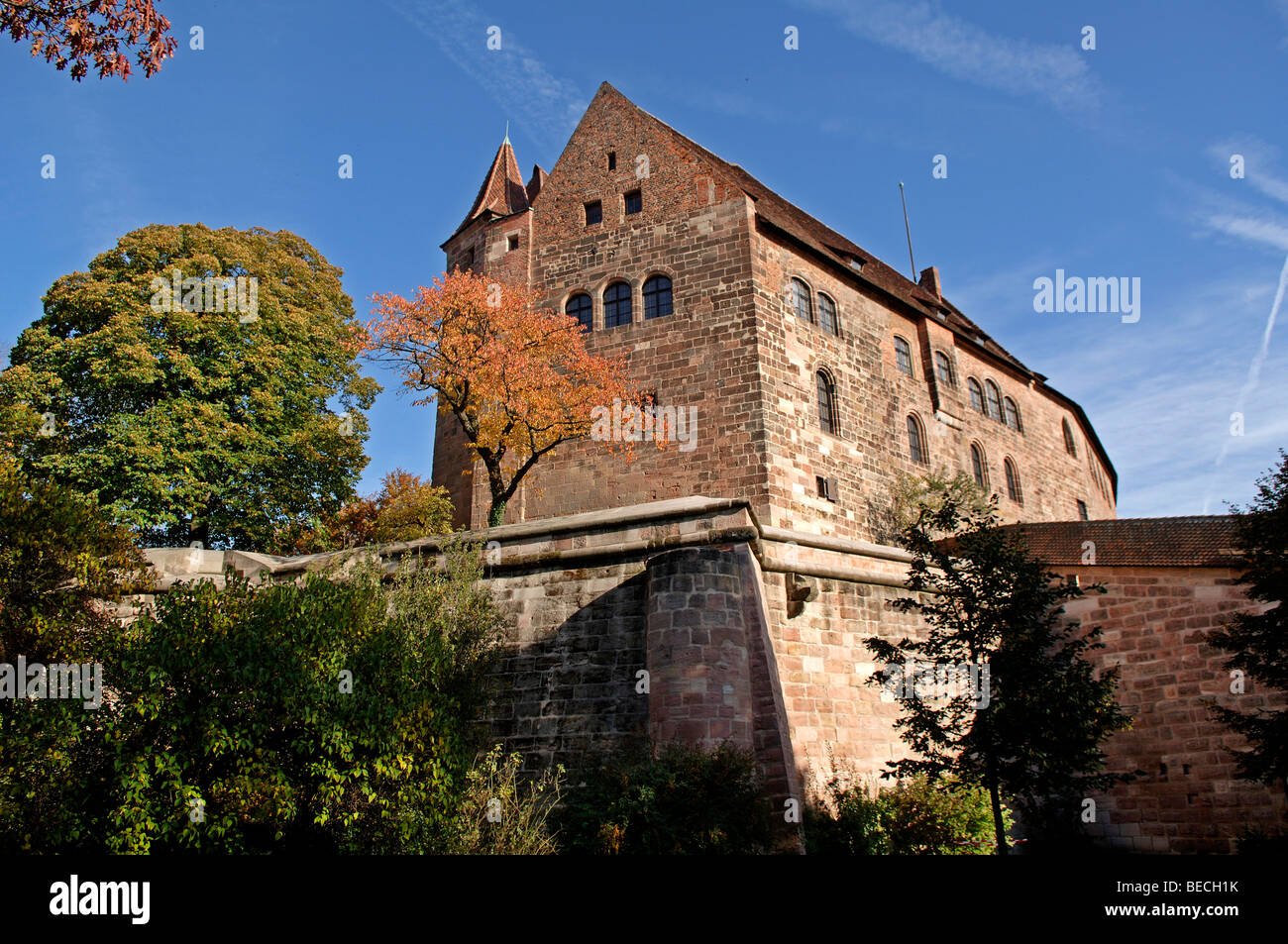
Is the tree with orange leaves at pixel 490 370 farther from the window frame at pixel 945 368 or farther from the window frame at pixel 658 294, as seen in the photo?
the window frame at pixel 945 368

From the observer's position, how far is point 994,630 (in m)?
11.6

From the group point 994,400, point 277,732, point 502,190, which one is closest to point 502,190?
point 502,190

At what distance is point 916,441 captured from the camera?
27562 mm

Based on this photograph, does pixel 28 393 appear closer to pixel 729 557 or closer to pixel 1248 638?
pixel 729 557

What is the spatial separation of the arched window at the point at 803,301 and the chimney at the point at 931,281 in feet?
50.6

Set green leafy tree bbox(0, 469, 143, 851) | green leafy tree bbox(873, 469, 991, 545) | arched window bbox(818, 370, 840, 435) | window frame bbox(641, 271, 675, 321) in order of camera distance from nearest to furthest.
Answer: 1. green leafy tree bbox(0, 469, 143, 851)
2. window frame bbox(641, 271, 675, 321)
3. arched window bbox(818, 370, 840, 435)
4. green leafy tree bbox(873, 469, 991, 545)

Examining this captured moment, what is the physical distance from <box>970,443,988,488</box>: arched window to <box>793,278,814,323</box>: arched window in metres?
9.34

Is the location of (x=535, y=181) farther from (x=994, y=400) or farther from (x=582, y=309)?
(x=994, y=400)

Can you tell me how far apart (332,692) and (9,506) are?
6029 millimetres

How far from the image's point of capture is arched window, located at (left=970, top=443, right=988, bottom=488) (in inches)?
1195

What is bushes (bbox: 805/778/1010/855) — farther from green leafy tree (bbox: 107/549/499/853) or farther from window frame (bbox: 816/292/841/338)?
window frame (bbox: 816/292/841/338)

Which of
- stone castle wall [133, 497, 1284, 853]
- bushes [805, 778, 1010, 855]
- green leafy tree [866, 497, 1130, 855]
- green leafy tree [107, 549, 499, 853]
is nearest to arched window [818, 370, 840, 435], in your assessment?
stone castle wall [133, 497, 1284, 853]

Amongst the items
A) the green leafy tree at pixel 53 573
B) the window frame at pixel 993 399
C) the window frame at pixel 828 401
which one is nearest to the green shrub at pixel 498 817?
the green leafy tree at pixel 53 573
